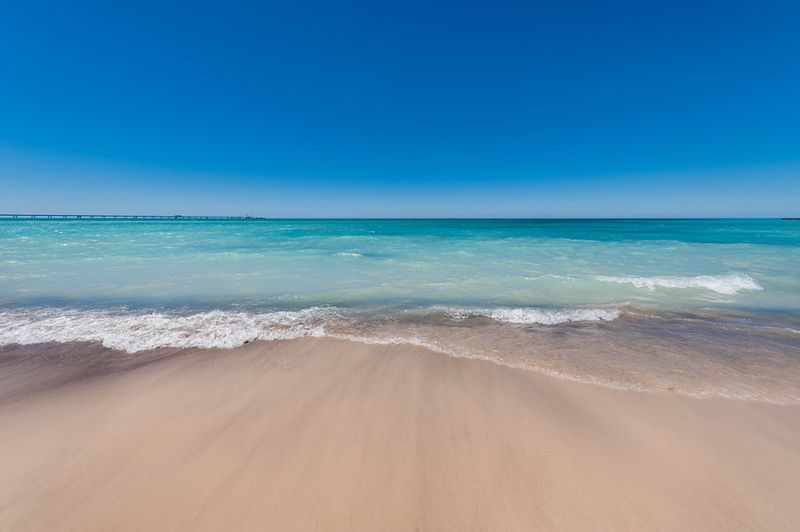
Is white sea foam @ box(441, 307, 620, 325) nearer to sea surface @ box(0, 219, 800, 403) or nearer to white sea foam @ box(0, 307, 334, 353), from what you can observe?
sea surface @ box(0, 219, 800, 403)

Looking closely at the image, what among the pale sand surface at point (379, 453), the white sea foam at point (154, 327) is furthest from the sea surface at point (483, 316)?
the pale sand surface at point (379, 453)

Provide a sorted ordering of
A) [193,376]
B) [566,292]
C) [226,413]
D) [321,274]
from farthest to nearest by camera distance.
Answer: [321,274] → [566,292] → [193,376] → [226,413]

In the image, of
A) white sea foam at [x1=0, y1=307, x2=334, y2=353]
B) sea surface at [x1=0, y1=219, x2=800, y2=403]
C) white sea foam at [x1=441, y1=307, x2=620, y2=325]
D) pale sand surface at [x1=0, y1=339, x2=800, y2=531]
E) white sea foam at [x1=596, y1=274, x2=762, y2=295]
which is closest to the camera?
pale sand surface at [x1=0, y1=339, x2=800, y2=531]

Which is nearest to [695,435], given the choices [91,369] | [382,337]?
[382,337]

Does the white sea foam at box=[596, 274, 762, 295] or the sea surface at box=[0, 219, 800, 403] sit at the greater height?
the white sea foam at box=[596, 274, 762, 295]

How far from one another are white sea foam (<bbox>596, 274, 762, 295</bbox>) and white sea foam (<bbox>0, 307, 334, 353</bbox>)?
9727 mm

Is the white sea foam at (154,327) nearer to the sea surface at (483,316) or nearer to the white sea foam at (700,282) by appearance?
the sea surface at (483,316)

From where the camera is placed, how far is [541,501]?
7.18 feet

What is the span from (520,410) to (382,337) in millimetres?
2590

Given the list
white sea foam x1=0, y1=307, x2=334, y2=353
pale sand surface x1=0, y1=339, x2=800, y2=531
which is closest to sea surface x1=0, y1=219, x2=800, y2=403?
white sea foam x1=0, y1=307, x2=334, y2=353

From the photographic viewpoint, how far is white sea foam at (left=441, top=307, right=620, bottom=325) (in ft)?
19.9

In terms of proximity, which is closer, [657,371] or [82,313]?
[657,371]

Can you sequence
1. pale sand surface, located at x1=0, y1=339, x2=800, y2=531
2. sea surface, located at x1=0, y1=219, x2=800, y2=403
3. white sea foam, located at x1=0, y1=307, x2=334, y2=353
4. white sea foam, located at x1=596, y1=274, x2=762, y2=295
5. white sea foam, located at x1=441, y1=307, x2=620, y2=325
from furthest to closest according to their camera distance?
1. white sea foam, located at x1=596, y1=274, x2=762, y2=295
2. white sea foam, located at x1=441, y1=307, x2=620, y2=325
3. white sea foam, located at x1=0, y1=307, x2=334, y2=353
4. sea surface, located at x1=0, y1=219, x2=800, y2=403
5. pale sand surface, located at x1=0, y1=339, x2=800, y2=531

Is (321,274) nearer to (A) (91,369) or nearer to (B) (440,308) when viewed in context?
(B) (440,308)
